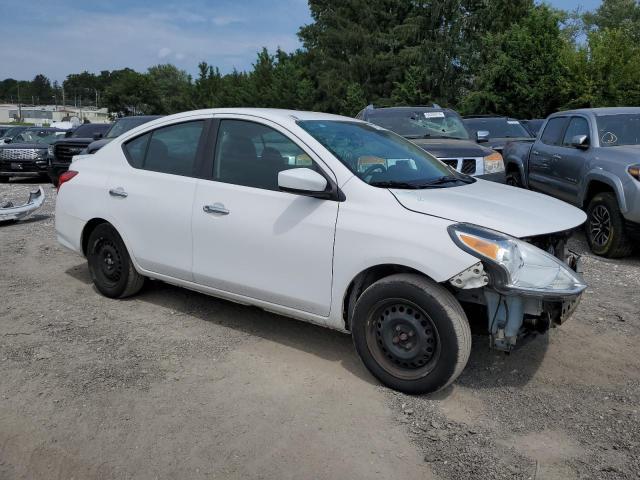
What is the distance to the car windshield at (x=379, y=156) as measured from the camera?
4109 millimetres

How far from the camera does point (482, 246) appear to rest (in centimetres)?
341

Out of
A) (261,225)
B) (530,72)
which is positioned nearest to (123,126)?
(261,225)

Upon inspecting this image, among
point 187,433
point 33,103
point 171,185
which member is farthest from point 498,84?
point 33,103

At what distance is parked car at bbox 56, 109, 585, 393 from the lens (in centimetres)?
350

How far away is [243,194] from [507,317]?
77.4 inches

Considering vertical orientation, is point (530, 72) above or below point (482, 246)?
above

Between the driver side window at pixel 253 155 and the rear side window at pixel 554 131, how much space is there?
18.4 feet

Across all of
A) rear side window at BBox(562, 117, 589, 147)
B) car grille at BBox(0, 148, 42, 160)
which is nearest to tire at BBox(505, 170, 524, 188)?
rear side window at BBox(562, 117, 589, 147)

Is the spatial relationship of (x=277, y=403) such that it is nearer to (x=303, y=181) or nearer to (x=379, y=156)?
(x=303, y=181)

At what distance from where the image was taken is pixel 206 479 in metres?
2.89

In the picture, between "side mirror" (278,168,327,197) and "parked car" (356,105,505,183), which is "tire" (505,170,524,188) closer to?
"parked car" (356,105,505,183)

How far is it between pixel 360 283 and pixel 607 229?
4.51 meters

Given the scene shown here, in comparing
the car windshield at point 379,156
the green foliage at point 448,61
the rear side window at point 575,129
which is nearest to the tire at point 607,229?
the rear side window at point 575,129

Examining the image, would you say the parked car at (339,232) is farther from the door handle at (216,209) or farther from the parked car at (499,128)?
the parked car at (499,128)
